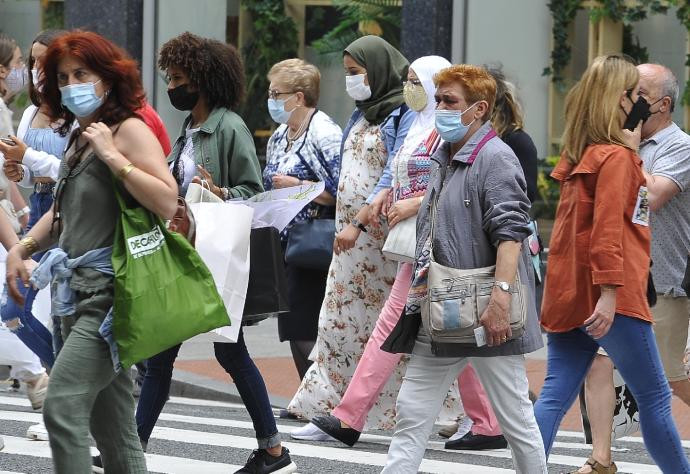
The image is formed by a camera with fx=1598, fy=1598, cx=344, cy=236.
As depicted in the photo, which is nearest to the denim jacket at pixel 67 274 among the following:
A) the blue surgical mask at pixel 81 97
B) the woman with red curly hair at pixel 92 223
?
the woman with red curly hair at pixel 92 223

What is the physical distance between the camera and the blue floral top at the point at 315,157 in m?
8.55

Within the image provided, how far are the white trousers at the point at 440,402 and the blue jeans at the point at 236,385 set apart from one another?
0.99 meters

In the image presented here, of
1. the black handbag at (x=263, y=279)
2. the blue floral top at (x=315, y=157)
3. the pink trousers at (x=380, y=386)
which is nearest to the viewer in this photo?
the black handbag at (x=263, y=279)

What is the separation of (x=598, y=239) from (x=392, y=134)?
7.56ft

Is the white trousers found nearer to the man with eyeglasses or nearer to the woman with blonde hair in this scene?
the woman with blonde hair

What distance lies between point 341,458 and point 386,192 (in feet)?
4.34

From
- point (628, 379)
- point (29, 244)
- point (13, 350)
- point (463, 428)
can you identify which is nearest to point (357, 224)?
point (463, 428)

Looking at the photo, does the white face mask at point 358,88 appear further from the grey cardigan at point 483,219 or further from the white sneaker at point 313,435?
the grey cardigan at point 483,219

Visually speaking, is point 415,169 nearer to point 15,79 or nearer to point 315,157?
point 315,157

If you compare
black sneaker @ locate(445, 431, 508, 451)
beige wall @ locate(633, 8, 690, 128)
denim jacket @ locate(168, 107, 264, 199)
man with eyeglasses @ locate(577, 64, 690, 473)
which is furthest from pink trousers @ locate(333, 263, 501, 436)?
beige wall @ locate(633, 8, 690, 128)

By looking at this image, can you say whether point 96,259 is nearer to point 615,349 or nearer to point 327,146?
point 615,349

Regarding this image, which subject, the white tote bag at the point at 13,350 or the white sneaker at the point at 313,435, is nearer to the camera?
the white sneaker at the point at 313,435

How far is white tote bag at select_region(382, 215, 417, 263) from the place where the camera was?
7.27m

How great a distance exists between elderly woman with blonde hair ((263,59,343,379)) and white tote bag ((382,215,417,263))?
1081mm
